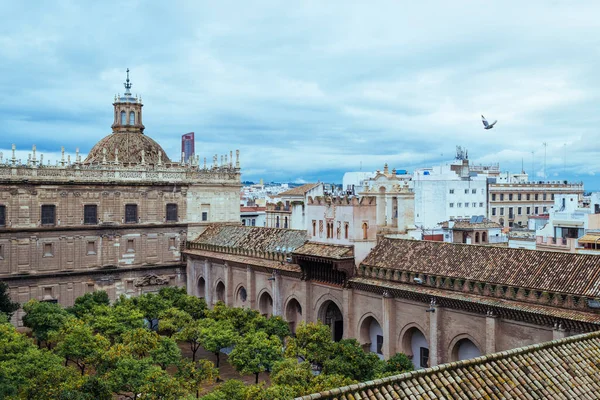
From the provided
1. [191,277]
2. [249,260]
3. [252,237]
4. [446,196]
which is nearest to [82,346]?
[249,260]

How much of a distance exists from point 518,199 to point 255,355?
74.3m

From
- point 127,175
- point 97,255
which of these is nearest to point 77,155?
point 127,175

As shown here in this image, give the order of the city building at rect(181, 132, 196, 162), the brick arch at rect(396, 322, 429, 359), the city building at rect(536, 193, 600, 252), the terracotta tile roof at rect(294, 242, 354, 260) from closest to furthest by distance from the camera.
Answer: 1. the brick arch at rect(396, 322, 429, 359)
2. the terracotta tile roof at rect(294, 242, 354, 260)
3. the city building at rect(536, 193, 600, 252)
4. the city building at rect(181, 132, 196, 162)

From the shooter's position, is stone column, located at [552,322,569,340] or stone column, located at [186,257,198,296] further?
stone column, located at [186,257,198,296]

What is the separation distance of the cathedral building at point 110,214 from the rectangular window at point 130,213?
83mm

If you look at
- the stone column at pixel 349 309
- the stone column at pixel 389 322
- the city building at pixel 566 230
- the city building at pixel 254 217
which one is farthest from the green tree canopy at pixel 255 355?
the city building at pixel 254 217

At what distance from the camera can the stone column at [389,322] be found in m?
33.8

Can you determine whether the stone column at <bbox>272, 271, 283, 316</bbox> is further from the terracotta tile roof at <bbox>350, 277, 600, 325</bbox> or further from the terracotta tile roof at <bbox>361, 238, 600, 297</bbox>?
the terracotta tile roof at <bbox>350, 277, 600, 325</bbox>

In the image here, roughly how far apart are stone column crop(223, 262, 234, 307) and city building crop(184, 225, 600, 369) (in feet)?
0.25

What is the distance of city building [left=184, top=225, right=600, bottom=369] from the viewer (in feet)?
89.0

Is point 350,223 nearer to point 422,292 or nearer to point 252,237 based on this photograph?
point 422,292

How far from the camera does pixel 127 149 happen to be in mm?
57312

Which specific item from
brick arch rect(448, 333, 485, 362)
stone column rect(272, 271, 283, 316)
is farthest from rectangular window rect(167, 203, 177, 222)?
brick arch rect(448, 333, 485, 362)

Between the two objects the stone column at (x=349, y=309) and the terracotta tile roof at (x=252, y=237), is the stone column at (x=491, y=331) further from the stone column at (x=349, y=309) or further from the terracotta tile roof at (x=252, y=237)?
the terracotta tile roof at (x=252, y=237)
